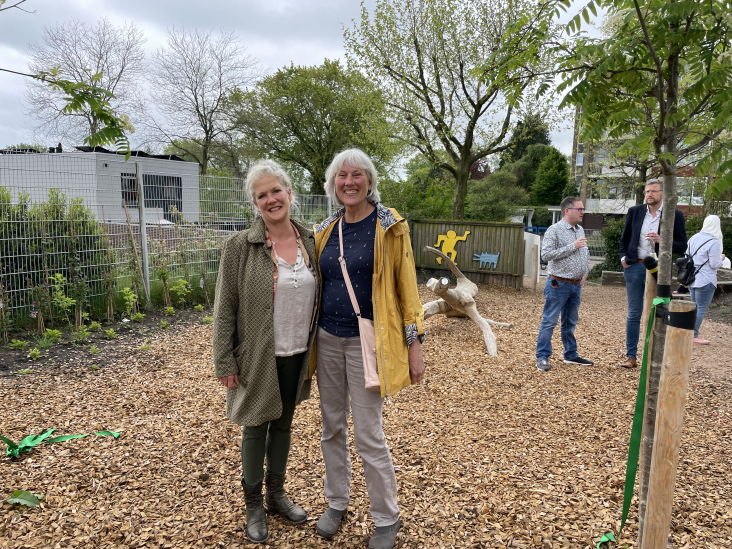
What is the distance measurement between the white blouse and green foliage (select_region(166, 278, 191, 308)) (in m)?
5.89

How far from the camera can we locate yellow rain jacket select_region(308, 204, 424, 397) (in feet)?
7.04

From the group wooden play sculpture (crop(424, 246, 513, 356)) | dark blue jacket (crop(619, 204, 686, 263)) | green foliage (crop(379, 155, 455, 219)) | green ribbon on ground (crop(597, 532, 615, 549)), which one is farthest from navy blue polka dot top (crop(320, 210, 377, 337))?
green foliage (crop(379, 155, 455, 219))

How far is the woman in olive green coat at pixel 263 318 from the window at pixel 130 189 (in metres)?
5.94

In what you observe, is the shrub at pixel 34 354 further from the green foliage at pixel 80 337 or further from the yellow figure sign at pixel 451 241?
the yellow figure sign at pixel 451 241

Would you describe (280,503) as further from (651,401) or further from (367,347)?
(651,401)

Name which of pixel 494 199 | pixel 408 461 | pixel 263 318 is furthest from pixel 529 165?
pixel 263 318

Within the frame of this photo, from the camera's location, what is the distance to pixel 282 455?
245 centimetres

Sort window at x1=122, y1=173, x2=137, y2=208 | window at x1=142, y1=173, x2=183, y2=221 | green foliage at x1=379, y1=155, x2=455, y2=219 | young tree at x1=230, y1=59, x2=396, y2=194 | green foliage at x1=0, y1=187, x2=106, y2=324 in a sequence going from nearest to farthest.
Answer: green foliage at x1=0, y1=187, x2=106, y2=324, window at x1=122, y1=173, x2=137, y2=208, window at x1=142, y1=173, x2=183, y2=221, green foliage at x1=379, y1=155, x2=455, y2=219, young tree at x1=230, y1=59, x2=396, y2=194

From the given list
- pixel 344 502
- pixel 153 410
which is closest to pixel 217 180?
pixel 153 410

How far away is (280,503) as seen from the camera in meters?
2.51

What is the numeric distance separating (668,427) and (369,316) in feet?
4.12

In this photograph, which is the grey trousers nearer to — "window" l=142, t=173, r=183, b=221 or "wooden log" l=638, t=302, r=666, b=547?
"wooden log" l=638, t=302, r=666, b=547

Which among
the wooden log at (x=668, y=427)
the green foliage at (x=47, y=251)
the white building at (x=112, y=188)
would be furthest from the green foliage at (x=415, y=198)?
the wooden log at (x=668, y=427)

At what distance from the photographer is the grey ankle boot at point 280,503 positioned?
249cm
